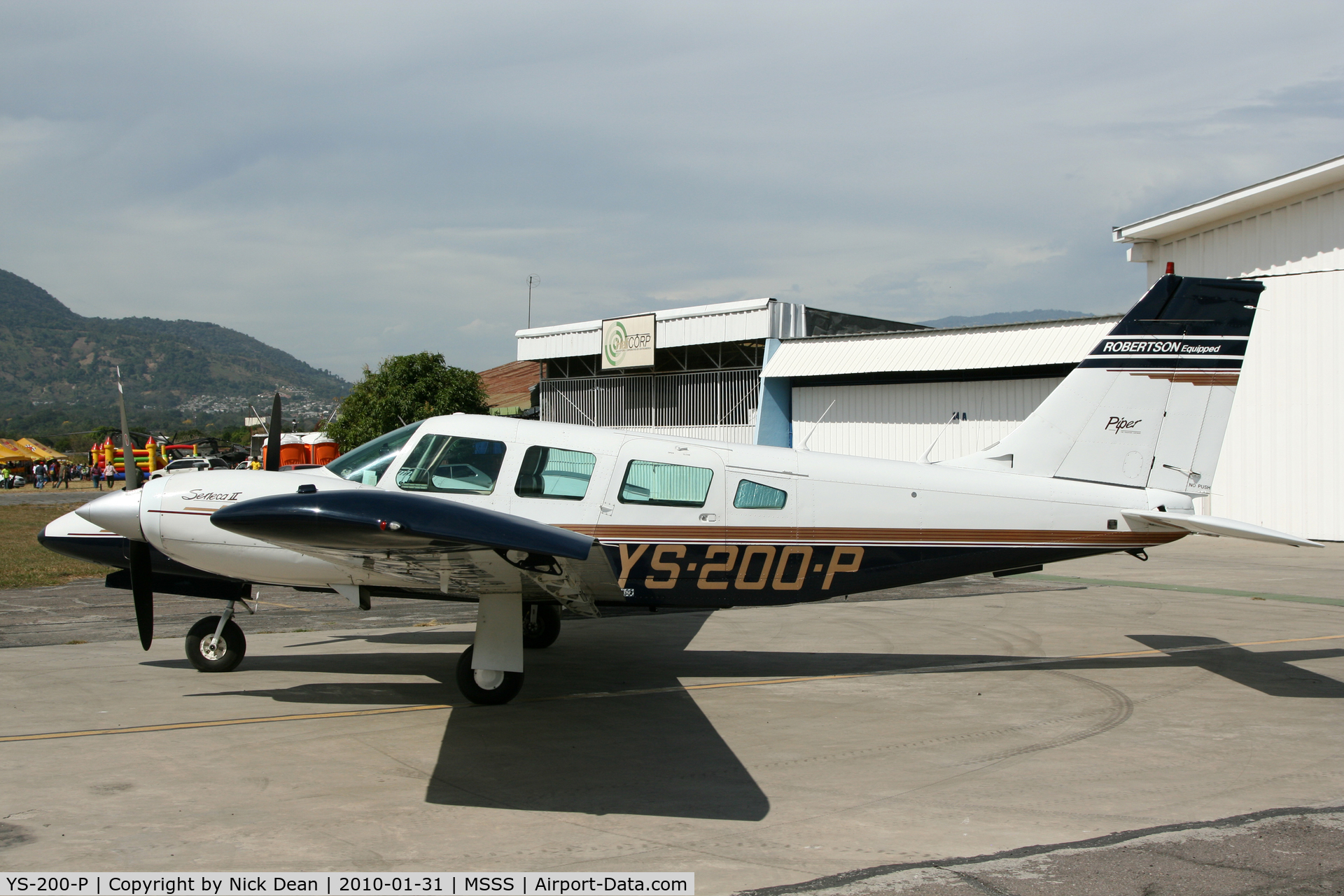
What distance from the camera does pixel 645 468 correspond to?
8.30 meters

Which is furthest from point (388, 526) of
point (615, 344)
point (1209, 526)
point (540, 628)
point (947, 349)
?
point (615, 344)

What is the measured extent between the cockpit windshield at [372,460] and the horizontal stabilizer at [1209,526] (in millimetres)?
6683

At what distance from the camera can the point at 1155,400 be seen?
8906mm

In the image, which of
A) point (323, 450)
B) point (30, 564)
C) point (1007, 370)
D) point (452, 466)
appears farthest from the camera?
point (323, 450)

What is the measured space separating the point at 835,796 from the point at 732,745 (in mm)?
1269

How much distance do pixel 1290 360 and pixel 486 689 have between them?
21413 mm

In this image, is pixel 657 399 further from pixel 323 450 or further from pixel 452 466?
pixel 452 466

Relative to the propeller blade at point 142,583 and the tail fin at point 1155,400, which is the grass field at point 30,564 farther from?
the tail fin at point 1155,400

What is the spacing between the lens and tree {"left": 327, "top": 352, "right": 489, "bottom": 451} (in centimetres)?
3359

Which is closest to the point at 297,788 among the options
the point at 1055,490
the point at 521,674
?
the point at 521,674

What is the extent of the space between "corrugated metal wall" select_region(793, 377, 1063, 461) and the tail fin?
13555 mm

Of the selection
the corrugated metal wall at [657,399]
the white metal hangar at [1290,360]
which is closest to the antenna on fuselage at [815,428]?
the corrugated metal wall at [657,399]

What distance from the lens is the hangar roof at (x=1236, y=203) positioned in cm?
2048

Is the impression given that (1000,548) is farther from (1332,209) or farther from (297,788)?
(1332,209)
